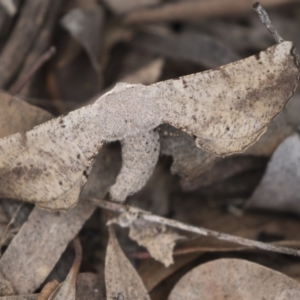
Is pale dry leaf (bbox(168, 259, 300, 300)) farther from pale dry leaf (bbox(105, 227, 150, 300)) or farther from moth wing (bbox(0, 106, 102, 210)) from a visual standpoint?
moth wing (bbox(0, 106, 102, 210))

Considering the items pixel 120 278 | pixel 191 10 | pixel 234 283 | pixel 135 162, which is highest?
pixel 191 10

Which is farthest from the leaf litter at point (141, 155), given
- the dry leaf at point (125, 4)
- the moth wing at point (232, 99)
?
the dry leaf at point (125, 4)

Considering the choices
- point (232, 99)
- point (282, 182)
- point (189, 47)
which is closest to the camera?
point (232, 99)

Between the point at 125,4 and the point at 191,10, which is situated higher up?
the point at 125,4

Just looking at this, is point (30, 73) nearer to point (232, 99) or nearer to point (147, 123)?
point (147, 123)

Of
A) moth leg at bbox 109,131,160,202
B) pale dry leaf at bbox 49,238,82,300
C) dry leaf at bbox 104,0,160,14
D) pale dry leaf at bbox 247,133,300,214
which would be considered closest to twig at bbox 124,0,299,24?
dry leaf at bbox 104,0,160,14

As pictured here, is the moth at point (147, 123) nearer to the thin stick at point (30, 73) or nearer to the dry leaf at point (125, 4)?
the thin stick at point (30, 73)

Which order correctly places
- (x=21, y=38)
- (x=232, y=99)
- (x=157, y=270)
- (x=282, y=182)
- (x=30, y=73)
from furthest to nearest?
(x=21, y=38), (x=30, y=73), (x=282, y=182), (x=157, y=270), (x=232, y=99)

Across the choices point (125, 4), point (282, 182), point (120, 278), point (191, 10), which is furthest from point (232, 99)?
point (125, 4)
